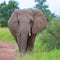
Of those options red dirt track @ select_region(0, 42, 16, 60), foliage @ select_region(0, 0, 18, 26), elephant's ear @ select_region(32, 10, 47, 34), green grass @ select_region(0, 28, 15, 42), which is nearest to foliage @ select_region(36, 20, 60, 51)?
elephant's ear @ select_region(32, 10, 47, 34)

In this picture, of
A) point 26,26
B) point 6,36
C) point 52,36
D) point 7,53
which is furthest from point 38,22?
point 6,36

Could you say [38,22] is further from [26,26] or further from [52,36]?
[26,26]

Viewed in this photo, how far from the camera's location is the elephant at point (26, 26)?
1165 cm

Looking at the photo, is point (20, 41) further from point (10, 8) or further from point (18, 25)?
point (10, 8)

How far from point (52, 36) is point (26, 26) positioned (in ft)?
3.60

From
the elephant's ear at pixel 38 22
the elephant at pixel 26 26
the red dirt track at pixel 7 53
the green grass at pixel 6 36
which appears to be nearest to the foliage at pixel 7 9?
the green grass at pixel 6 36

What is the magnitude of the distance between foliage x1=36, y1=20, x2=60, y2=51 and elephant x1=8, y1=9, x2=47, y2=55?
349 mm

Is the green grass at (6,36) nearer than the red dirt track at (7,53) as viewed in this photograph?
No

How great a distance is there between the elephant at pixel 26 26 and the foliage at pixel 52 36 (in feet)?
1.15

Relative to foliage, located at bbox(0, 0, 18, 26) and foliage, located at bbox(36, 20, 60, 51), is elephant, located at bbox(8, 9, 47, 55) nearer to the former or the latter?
foliage, located at bbox(36, 20, 60, 51)

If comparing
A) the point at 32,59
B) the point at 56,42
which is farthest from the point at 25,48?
the point at 32,59

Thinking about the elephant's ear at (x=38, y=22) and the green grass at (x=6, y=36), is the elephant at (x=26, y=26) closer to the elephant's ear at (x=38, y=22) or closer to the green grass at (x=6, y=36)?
the elephant's ear at (x=38, y=22)

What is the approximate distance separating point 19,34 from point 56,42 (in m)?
1.29

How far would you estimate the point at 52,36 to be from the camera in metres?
12.4
